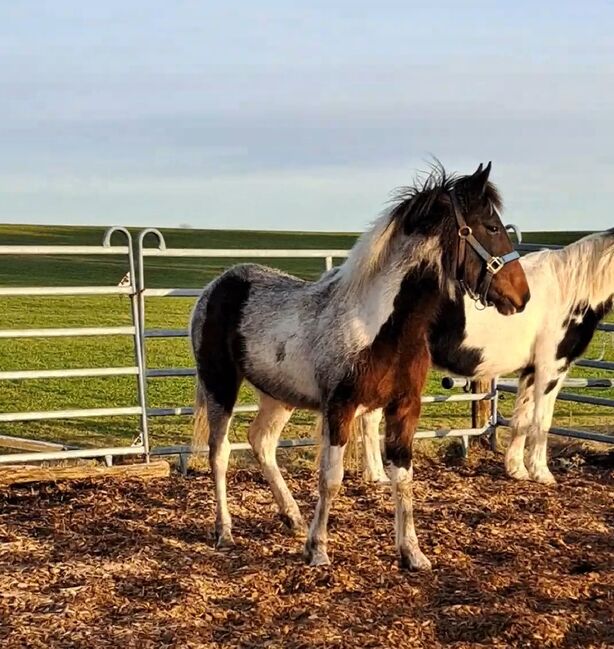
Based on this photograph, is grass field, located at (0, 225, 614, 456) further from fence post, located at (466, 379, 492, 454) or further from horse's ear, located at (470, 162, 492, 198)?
horse's ear, located at (470, 162, 492, 198)

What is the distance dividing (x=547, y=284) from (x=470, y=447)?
193cm

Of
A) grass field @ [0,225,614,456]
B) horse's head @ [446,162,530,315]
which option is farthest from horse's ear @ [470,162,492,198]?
grass field @ [0,225,614,456]

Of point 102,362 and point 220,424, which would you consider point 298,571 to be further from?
point 102,362

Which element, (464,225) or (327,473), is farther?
(327,473)

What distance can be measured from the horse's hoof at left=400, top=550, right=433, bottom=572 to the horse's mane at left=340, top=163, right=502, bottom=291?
1439 mm

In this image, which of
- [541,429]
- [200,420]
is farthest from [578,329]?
[200,420]

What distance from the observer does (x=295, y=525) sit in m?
5.99

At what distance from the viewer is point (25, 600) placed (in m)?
4.70

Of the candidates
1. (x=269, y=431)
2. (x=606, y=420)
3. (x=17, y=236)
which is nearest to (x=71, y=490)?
(x=269, y=431)

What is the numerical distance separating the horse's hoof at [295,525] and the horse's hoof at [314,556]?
0.58 metres

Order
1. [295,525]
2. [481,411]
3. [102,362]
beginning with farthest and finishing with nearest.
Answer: [102,362], [481,411], [295,525]

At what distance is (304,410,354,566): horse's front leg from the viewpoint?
5.18m

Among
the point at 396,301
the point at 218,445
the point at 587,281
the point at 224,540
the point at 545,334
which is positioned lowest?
the point at 224,540

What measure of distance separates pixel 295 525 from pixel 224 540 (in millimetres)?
460
